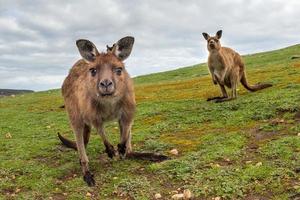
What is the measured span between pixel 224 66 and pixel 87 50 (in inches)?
327

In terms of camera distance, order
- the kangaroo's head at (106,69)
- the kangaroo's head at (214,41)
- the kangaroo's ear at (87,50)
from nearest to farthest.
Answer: the kangaroo's head at (106,69), the kangaroo's ear at (87,50), the kangaroo's head at (214,41)

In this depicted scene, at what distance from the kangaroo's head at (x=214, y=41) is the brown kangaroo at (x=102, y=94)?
26.6ft

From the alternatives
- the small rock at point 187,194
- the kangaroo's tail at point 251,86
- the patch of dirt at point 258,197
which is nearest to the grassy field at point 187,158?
the patch of dirt at point 258,197

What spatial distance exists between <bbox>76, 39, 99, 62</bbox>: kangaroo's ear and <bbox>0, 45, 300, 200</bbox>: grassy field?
2270 mm

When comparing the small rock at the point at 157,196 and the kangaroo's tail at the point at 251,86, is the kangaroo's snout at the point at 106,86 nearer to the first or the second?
the small rock at the point at 157,196

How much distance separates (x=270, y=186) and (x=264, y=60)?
1375 inches

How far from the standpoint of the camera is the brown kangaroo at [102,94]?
8.35 metres

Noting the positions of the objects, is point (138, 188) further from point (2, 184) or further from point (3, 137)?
point (3, 137)

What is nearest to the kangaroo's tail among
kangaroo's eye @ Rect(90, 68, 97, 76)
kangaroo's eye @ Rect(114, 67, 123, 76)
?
kangaroo's eye @ Rect(114, 67, 123, 76)

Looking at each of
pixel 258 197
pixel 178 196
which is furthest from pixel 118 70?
pixel 258 197

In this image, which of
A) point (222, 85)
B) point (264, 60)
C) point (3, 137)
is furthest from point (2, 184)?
point (264, 60)

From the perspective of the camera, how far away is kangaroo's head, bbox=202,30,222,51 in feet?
54.7

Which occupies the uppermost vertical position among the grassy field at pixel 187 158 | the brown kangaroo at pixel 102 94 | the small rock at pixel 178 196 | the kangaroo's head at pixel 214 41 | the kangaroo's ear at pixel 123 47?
the kangaroo's head at pixel 214 41

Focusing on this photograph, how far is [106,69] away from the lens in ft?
27.3
